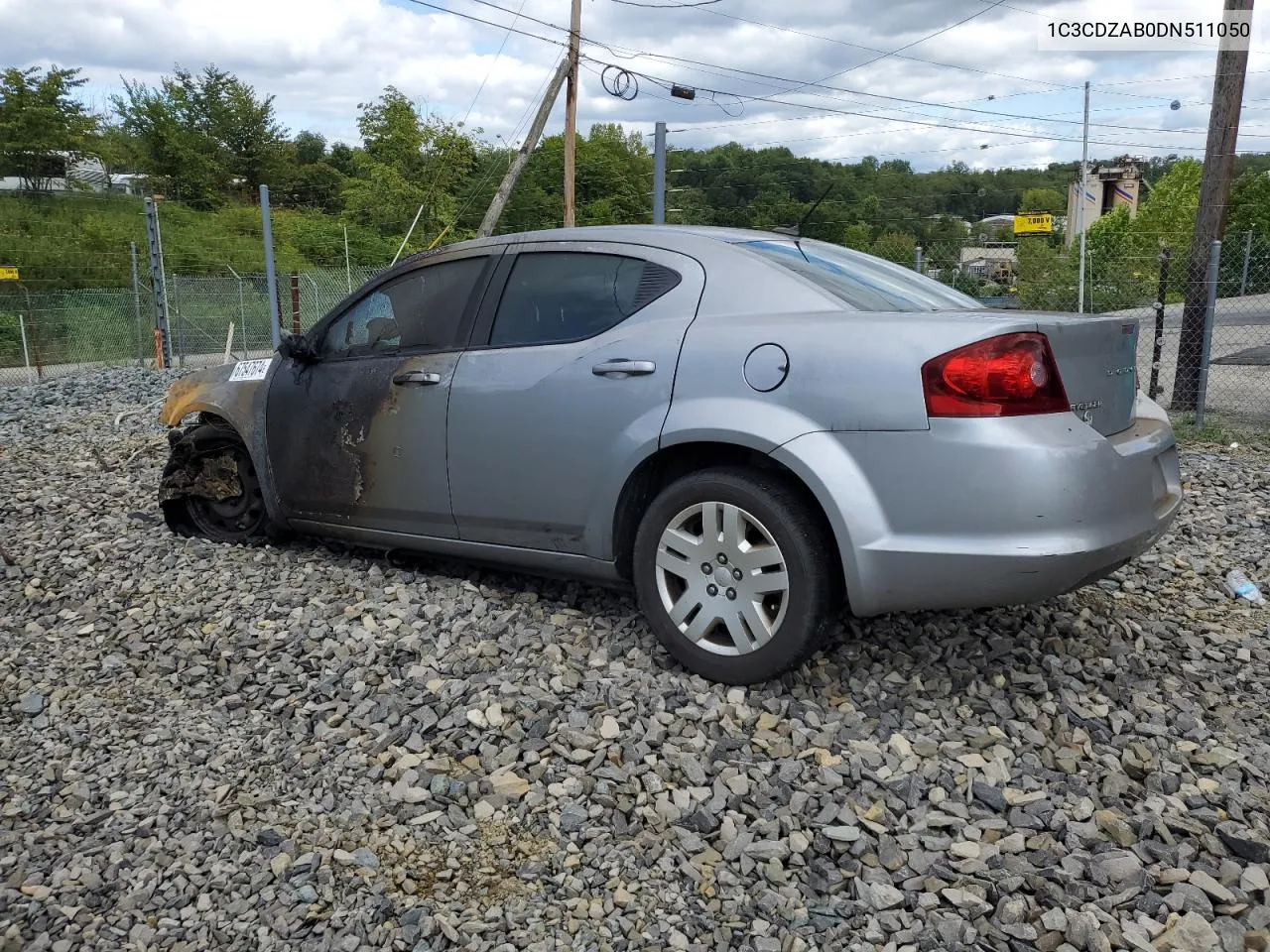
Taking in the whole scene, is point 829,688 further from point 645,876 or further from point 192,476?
point 192,476

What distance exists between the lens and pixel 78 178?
49969 mm

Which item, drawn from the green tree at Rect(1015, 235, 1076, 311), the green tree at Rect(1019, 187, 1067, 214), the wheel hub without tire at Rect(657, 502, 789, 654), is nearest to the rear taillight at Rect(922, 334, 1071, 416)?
the wheel hub without tire at Rect(657, 502, 789, 654)

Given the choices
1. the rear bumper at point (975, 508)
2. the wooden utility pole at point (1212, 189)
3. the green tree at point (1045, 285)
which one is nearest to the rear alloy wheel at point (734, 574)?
the rear bumper at point (975, 508)

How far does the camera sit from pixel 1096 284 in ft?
61.6

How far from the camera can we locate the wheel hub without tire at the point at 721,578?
11.3 ft

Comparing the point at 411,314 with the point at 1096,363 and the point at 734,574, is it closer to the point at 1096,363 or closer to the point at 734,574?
the point at 734,574

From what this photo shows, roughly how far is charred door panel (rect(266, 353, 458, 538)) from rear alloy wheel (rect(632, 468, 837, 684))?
1.14 meters

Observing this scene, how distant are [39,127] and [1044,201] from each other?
83.9 metres

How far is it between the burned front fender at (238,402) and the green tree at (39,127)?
165 feet

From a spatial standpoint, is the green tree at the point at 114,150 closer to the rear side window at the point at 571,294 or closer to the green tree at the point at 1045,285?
the green tree at the point at 1045,285

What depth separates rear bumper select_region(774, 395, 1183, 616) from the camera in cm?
308

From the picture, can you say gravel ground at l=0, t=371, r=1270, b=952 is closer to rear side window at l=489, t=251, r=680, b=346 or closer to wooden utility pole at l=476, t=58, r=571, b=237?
rear side window at l=489, t=251, r=680, b=346

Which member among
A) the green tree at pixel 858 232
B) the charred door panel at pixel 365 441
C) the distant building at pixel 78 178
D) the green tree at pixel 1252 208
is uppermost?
the distant building at pixel 78 178

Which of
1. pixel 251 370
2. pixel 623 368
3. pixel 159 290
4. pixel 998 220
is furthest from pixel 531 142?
pixel 998 220
